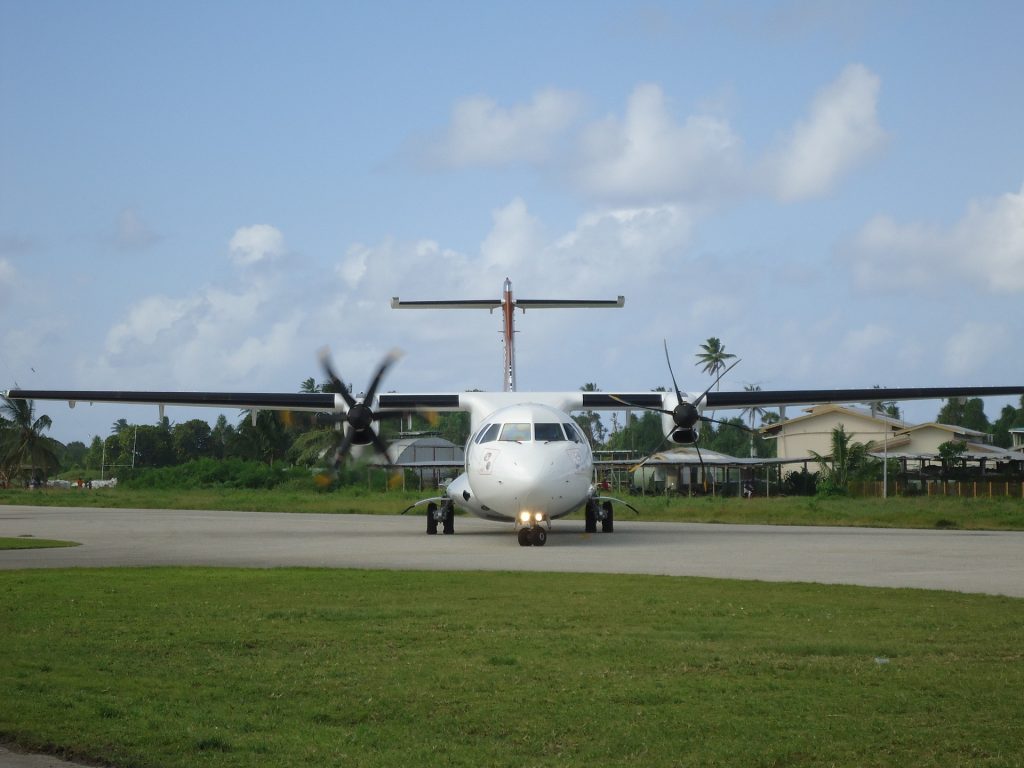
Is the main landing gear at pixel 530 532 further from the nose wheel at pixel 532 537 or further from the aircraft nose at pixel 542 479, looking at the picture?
the aircraft nose at pixel 542 479

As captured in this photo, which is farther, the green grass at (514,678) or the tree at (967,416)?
the tree at (967,416)

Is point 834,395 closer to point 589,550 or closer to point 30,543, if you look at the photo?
point 589,550

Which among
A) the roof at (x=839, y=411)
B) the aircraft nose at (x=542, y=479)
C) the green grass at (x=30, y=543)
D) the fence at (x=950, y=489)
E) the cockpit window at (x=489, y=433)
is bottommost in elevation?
the green grass at (x=30, y=543)

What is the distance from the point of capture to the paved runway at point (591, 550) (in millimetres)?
16500

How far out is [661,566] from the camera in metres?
17.3

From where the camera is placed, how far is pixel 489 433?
75.3 feet

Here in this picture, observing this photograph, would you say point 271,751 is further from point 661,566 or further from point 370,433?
point 370,433

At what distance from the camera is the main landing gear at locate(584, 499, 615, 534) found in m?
26.2

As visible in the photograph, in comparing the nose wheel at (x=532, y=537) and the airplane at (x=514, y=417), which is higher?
the airplane at (x=514, y=417)

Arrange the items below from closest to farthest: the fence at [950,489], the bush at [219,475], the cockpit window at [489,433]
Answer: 1. the cockpit window at [489,433]
2. the fence at [950,489]
3. the bush at [219,475]

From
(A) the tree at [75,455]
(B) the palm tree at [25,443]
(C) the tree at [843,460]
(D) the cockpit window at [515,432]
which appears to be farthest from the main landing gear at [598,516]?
(A) the tree at [75,455]

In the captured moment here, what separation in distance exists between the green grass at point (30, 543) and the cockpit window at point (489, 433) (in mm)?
7928

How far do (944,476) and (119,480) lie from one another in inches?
1717

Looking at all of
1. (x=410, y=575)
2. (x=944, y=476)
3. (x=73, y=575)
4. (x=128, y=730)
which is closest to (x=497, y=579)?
(x=410, y=575)
